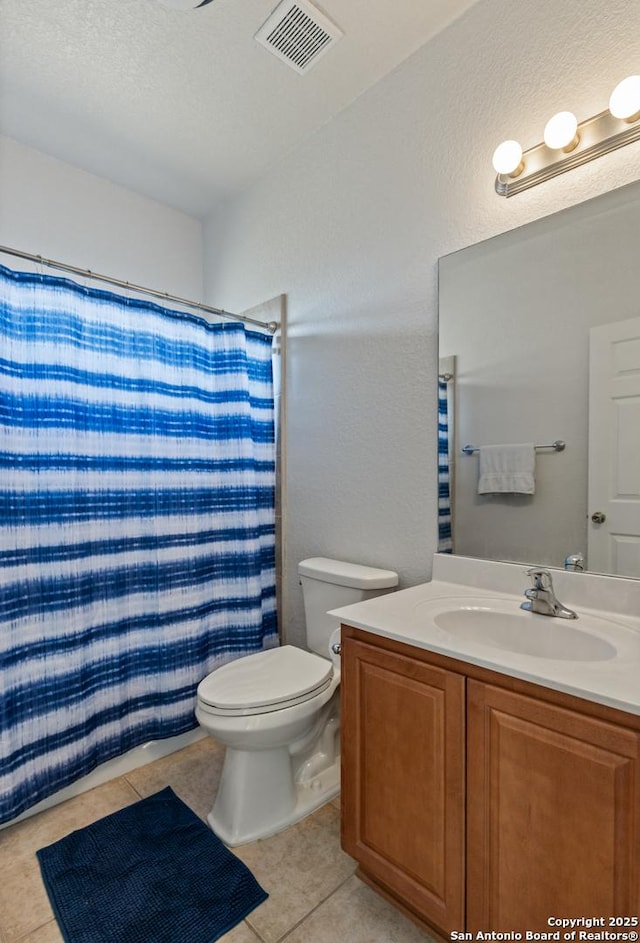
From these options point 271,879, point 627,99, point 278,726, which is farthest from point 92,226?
point 271,879

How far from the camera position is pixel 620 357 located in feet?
4.03

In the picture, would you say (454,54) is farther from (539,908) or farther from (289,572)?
(539,908)

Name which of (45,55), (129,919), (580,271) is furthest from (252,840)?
(45,55)

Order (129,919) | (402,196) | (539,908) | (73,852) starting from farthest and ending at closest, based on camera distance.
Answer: (402,196)
(73,852)
(129,919)
(539,908)

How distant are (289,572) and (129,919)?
4.15 feet

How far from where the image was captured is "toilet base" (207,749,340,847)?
1.47 m

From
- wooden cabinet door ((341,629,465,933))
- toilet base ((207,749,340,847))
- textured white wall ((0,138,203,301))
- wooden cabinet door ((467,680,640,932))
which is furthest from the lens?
textured white wall ((0,138,203,301))

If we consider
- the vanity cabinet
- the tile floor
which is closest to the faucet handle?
the vanity cabinet

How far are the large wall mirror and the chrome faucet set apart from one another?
134 millimetres

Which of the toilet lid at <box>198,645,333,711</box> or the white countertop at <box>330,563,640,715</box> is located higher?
the white countertop at <box>330,563,640,715</box>

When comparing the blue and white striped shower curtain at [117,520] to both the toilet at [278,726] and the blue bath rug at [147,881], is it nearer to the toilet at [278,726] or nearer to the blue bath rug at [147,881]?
the blue bath rug at [147,881]

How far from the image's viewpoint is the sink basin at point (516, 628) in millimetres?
1123

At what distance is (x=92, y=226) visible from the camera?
2275mm

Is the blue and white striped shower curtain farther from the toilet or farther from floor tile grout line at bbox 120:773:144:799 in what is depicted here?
the toilet
